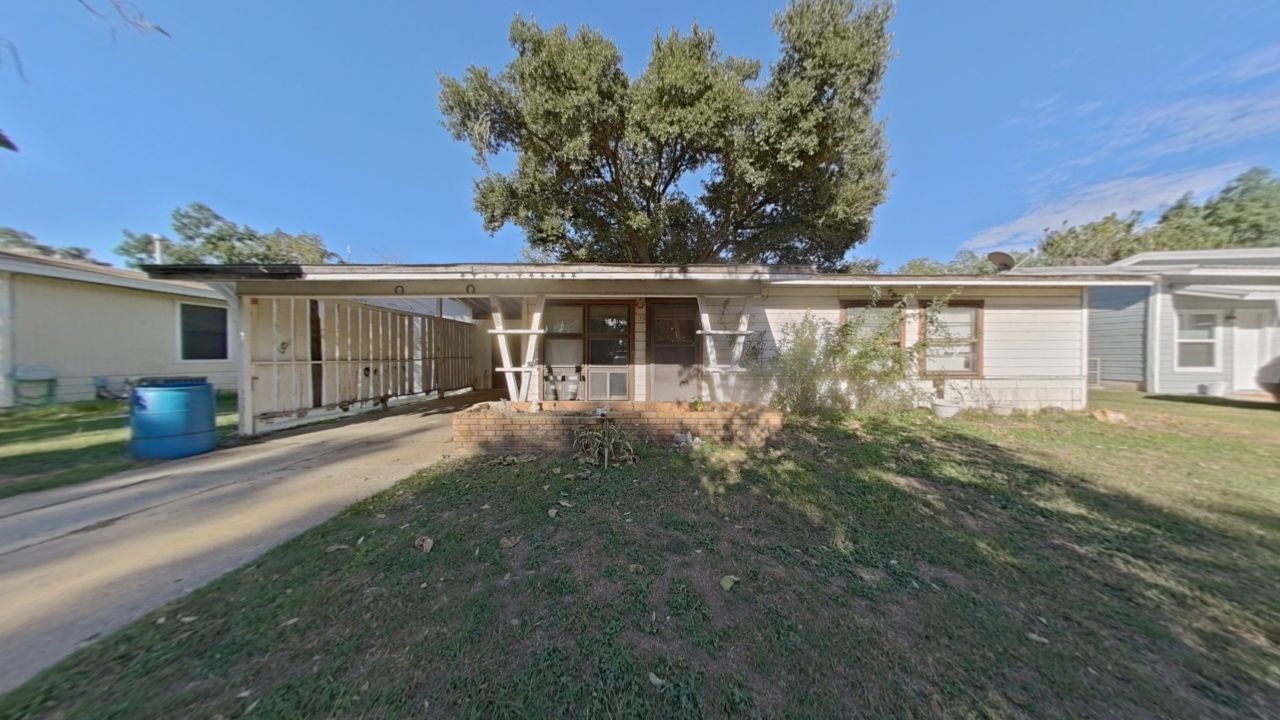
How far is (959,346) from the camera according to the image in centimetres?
799

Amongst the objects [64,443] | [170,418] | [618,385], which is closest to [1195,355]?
[618,385]

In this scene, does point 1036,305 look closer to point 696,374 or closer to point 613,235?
point 696,374

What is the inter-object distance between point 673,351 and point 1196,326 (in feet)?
44.4

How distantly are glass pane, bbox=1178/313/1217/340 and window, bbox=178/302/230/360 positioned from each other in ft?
82.4

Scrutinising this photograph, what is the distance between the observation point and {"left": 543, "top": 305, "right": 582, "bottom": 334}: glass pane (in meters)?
8.29

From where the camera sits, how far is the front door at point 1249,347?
34.6 ft

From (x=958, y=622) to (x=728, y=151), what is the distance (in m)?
10.3

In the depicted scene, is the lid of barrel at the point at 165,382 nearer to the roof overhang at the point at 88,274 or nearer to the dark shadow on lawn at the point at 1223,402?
the roof overhang at the point at 88,274

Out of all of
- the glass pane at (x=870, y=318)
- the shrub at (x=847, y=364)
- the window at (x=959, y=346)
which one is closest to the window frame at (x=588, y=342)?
the shrub at (x=847, y=364)

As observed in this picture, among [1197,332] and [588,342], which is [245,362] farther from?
[1197,332]

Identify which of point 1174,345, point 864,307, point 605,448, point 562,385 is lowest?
point 605,448

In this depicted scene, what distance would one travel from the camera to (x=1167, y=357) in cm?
1051

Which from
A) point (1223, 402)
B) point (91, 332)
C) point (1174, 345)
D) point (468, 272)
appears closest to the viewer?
point (468, 272)

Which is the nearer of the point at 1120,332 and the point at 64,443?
the point at 64,443
